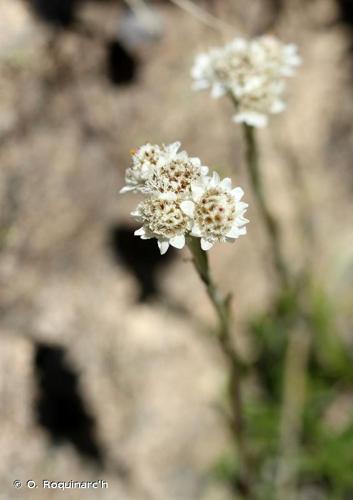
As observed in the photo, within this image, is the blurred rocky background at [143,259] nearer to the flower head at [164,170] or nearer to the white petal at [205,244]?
the flower head at [164,170]

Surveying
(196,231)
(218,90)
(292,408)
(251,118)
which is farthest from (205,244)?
(292,408)

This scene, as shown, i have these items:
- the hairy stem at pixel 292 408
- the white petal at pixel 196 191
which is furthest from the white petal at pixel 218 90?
the hairy stem at pixel 292 408

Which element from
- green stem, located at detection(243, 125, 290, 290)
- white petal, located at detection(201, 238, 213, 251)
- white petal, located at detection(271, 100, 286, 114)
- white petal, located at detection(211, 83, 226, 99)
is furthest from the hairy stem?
white petal, located at detection(201, 238, 213, 251)

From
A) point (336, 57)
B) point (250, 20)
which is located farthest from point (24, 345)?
point (336, 57)

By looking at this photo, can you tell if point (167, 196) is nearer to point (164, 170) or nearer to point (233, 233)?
point (164, 170)

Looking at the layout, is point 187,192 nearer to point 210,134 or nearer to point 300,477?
point 210,134

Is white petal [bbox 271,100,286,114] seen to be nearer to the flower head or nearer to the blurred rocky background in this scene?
the flower head

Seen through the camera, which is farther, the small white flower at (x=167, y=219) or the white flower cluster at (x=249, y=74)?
the white flower cluster at (x=249, y=74)

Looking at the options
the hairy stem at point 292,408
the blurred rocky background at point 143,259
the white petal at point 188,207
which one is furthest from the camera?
the hairy stem at point 292,408
